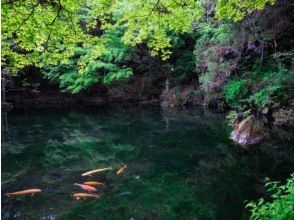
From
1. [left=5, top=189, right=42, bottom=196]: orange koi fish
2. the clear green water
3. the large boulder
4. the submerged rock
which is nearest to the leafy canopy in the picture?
[left=5, top=189, right=42, bottom=196]: orange koi fish

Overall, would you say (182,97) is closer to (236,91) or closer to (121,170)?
(236,91)

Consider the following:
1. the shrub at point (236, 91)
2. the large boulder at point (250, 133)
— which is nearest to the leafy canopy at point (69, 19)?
the large boulder at point (250, 133)

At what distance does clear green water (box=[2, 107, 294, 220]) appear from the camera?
297 inches

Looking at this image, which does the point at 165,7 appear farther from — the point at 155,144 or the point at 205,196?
the point at 155,144

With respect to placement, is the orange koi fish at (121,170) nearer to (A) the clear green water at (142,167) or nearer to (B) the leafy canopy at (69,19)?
(A) the clear green water at (142,167)

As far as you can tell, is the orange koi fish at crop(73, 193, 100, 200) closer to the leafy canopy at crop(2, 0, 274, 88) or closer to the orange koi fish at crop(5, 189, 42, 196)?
the orange koi fish at crop(5, 189, 42, 196)

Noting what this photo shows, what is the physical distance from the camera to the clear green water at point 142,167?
24.8 ft

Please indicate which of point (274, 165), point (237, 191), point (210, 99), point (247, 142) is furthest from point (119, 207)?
point (210, 99)

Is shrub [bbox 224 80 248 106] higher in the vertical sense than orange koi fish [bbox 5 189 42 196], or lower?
higher

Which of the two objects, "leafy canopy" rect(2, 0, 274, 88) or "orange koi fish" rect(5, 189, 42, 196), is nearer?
"leafy canopy" rect(2, 0, 274, 88)

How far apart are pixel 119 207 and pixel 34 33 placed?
3.95 metres

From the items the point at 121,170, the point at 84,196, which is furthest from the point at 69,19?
the point at 121,170

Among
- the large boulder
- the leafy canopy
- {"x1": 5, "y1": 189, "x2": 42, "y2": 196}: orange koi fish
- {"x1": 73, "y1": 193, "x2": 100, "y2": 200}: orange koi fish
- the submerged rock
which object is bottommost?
{"x1": 5, "y1": 189, "x2": 42, "y2": 196}: orange koi fish

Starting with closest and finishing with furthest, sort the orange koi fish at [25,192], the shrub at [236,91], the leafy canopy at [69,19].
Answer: the leafy canopy at [69,19] → the orange koi fish at [25,192] → the shrub at [236,91]
